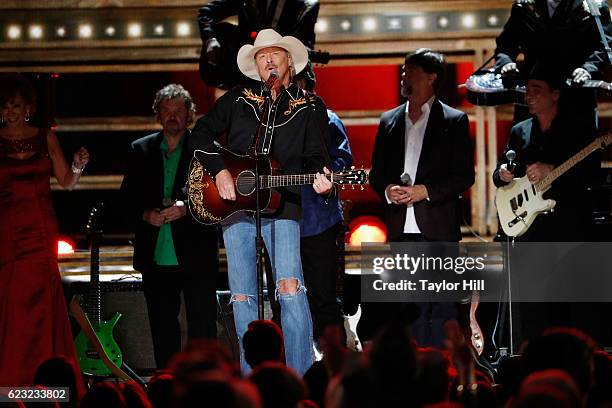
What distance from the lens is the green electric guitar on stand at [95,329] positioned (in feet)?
22.3

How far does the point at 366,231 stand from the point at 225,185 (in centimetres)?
299

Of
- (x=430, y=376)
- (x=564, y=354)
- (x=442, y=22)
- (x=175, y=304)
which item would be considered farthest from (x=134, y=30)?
(x=430, y=376)

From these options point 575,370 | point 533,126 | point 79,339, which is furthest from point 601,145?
point 79,339

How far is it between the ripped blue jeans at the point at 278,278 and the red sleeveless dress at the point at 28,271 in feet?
3.66

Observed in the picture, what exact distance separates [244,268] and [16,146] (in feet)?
5.21

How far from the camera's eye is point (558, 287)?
6.25m

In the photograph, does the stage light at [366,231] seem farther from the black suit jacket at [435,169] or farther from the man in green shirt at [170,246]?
the man in green shirt at [170,246]

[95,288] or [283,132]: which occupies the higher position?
[283,132]

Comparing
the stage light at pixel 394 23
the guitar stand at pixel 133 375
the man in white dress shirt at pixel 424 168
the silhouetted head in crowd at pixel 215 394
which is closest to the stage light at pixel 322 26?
the stage light at pixel 394 23

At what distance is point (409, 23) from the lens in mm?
8812

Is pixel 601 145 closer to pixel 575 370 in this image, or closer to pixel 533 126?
pixel 533 126

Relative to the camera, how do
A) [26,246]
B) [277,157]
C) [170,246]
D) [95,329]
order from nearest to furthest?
[277,157]
[26,246]
[170,246]
[95,329]

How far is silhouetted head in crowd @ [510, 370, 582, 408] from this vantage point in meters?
2.45

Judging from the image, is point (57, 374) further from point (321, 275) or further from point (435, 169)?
point (435, 169)
